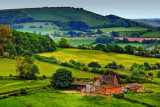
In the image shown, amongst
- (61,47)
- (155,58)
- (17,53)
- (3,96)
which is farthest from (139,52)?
(3,96)

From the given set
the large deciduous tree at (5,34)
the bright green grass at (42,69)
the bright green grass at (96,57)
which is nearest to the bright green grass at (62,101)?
the bright green grass at (42,69)

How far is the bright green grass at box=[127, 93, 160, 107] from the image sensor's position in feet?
221

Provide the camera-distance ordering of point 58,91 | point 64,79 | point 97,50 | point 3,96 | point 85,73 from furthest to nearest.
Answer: point 97,50, point 85,73, point 64,79, point 58,91, point 3,96

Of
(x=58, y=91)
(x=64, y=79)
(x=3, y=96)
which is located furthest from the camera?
(x=64, y=79)

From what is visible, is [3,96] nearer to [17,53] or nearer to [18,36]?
[17,53]

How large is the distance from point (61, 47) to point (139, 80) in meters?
83.6

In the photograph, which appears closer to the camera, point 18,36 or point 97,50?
point 18,36

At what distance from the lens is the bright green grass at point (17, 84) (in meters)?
77.6

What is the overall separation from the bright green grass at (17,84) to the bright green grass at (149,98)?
3017cm

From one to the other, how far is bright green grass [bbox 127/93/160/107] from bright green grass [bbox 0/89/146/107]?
359cm

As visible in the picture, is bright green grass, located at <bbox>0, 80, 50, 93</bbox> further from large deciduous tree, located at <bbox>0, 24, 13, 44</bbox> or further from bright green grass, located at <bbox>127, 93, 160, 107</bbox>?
large deciduous tree, located at <bbox>0, 24, 13, 44</bbox>

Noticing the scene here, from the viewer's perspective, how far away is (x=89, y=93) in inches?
3081

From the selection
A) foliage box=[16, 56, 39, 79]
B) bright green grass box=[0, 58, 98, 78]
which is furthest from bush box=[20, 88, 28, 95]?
bright green grass box=[0, 58, 98, 78]

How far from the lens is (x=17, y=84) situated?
83.0 m
